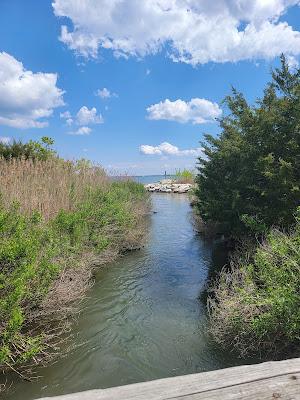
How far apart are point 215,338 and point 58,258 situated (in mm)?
3649

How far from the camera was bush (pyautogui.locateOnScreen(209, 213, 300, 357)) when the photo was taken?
16.8ft

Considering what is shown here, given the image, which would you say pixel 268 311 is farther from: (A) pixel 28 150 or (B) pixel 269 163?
(A) pixel 28 150

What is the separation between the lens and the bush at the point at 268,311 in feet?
16.8

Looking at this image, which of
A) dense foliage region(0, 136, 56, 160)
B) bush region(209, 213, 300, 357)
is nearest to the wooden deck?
bush region(209, 213, 300, 357)

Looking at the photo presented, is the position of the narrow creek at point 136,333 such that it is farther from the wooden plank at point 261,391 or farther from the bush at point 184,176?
the bush at point 184,176

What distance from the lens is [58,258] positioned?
797 cm

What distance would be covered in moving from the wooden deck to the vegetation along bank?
12.2 ft

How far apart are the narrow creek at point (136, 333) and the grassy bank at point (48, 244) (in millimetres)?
421

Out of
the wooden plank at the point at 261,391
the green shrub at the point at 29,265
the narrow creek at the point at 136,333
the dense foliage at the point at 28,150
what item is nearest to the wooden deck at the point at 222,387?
the wooden plank at the point at 261,391

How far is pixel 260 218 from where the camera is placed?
10.2 meters

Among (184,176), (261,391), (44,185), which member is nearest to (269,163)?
(44,185)

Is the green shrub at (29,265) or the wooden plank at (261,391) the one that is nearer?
the wooden plank at (261,391)

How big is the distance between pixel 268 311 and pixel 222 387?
455 centimetres

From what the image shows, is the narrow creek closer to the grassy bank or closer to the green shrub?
the grassy bank
